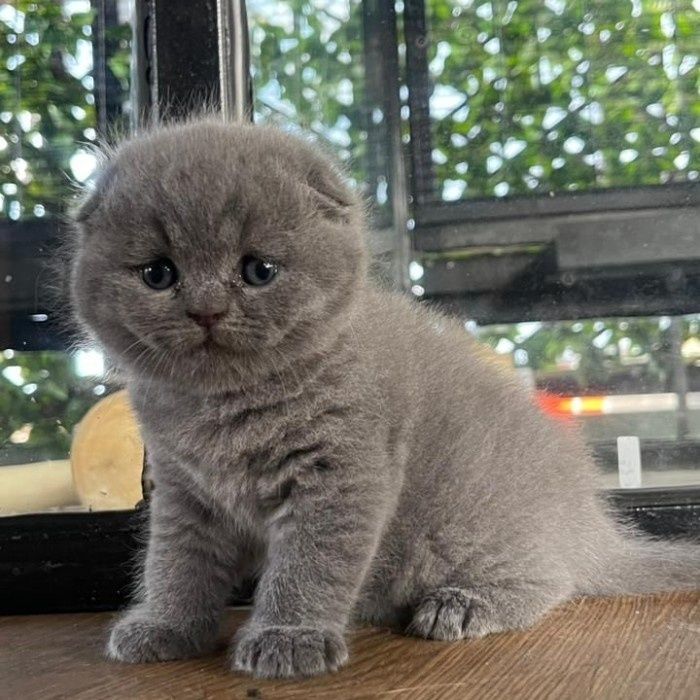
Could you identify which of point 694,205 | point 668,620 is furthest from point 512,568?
point 694,205

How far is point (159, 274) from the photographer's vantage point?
4.18 ft

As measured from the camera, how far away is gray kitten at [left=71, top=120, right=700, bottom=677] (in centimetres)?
126

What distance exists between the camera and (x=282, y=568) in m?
1.32

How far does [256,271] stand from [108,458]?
2.34 feet

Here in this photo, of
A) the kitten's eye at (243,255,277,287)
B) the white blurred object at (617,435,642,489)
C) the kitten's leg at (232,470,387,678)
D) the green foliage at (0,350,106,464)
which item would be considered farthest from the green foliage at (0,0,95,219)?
the white blurred object at (617,435,642,489)

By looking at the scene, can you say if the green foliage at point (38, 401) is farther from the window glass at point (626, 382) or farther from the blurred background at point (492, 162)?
the window glass at point (626, 382)

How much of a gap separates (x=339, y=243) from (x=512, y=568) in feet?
1.83

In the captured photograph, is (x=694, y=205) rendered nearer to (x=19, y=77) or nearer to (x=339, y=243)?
(x=339, y=243)

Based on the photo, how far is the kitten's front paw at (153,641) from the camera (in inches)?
A: 54.0

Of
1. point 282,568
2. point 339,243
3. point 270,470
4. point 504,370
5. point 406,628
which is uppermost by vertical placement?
point 339,243

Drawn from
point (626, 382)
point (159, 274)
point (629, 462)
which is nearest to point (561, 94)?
point (626, 382)

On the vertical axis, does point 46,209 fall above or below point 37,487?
above

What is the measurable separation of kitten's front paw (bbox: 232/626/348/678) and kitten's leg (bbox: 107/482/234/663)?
15cm

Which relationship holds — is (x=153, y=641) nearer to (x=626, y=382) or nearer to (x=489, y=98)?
(x=626, y=382)
